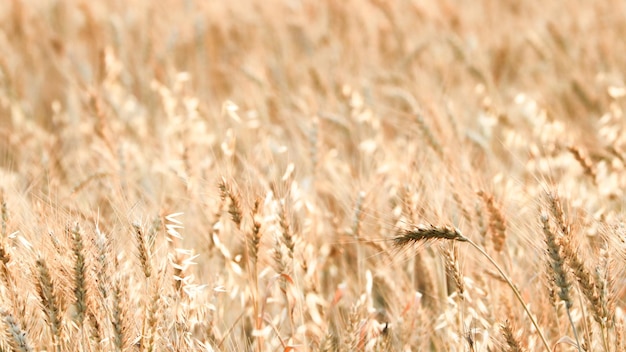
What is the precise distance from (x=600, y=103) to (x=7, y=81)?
2655mm

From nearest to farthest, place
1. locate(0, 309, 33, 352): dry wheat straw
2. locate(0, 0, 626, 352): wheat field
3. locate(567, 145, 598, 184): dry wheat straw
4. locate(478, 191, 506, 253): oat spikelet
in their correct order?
locate(0, 309, 33, 352): dry wheat straw, locate(0, 0, 626, 352): wheat field, locate(478, 191, 506, 253): oat spikelet, locate(567, 145, 598, 184): dry wheat straw

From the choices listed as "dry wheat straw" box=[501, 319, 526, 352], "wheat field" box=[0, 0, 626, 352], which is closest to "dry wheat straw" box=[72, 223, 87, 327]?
"wheat field" box=[0, 0, 626, 352]

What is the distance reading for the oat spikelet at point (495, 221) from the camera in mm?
1496

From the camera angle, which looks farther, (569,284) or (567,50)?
(567,50)

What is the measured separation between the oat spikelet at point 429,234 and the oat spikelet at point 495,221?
22cm

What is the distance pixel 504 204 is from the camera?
1.64 m

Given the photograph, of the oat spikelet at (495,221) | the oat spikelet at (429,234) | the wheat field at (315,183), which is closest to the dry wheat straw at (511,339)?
the wheat field at (315,183)

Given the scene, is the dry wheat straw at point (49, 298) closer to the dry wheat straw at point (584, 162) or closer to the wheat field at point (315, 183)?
the wheat field at point (315, 183)

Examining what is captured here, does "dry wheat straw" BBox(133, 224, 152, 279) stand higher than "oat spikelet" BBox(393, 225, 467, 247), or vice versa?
"oat spikelet" BBox(393, 225, 467, 247)

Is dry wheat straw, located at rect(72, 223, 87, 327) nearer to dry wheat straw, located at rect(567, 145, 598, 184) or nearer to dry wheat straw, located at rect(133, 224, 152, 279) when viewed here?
dry wheat straw, located at rect(133, 224, 152, 279)

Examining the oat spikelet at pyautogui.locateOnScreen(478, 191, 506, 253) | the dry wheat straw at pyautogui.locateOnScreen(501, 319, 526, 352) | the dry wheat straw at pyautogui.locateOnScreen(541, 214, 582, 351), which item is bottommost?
the dry wheat straw at pyautogui.locateOnScreen(501, 319, 526, 352)

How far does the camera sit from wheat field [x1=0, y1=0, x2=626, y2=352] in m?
1.31

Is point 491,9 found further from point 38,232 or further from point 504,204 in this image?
point 38,232

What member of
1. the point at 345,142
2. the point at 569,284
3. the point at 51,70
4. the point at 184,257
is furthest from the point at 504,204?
the point at 51,70
